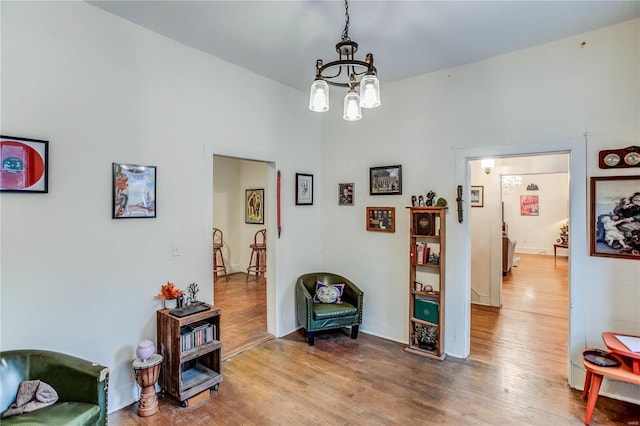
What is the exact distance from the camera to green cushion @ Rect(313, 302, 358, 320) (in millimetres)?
3750

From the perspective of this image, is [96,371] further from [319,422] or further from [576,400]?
[576,400]

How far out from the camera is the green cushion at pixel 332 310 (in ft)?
12.3

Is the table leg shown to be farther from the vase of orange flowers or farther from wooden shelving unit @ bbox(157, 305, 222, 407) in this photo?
the vase of orange flowers

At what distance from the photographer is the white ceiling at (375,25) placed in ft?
8.03

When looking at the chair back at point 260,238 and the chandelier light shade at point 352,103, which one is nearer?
the chandelier light shade at point 352,103

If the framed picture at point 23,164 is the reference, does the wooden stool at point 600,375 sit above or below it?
below

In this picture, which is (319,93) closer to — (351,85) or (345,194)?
(351,85)

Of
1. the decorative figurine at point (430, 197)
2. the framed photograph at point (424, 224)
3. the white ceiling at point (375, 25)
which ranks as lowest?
the framed photograph at point (424, 224)

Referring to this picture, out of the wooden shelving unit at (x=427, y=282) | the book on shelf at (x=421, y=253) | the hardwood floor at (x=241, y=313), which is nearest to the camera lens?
the wooden shelving unit at (x=427, y=282)

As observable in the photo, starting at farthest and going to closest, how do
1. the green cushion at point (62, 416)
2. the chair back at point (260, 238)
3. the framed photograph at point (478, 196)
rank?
1. the chair back at point (260, 238)
2. the framed photograph at point (478, 196)
3. the green cushion at point (62, 416)

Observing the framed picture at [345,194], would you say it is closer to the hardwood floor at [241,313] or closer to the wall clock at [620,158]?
the hardwood floor at [241,313]

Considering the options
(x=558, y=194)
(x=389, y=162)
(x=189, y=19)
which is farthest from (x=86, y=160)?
(x=558, y=194)

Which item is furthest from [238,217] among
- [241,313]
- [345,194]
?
[345,194]

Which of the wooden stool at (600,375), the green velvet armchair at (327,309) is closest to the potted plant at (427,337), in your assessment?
the green velvet armchair at (327,309)
